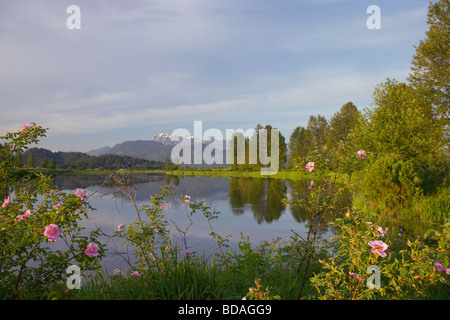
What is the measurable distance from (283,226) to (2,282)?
29.9 feet

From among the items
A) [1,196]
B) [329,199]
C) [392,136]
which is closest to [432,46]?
[392,136]

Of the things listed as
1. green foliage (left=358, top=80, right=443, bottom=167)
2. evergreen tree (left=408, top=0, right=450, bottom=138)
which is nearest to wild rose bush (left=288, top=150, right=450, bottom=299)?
green foliage (left=358, top=80, right=443, bottom=167)

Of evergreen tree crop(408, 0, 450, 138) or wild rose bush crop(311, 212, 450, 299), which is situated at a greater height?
evergreen tree crop(408, 0, 450, 138)

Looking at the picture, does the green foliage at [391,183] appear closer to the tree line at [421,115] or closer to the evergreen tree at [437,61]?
the tree line at [421,115]

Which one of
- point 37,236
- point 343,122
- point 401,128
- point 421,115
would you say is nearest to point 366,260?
point 37,236

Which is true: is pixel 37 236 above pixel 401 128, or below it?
below

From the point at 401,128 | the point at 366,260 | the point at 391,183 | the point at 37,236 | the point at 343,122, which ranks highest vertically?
the point at 343,122

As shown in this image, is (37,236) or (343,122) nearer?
(37,236)

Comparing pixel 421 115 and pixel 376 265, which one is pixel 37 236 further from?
pixel 421 115

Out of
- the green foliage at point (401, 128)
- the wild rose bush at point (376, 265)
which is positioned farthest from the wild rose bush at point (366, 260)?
the green foliage at point (401, 128)

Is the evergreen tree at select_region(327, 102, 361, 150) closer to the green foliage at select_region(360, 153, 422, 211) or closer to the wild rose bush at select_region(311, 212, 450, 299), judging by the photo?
the green foliage at select_region(360, 153, 422, 211)
